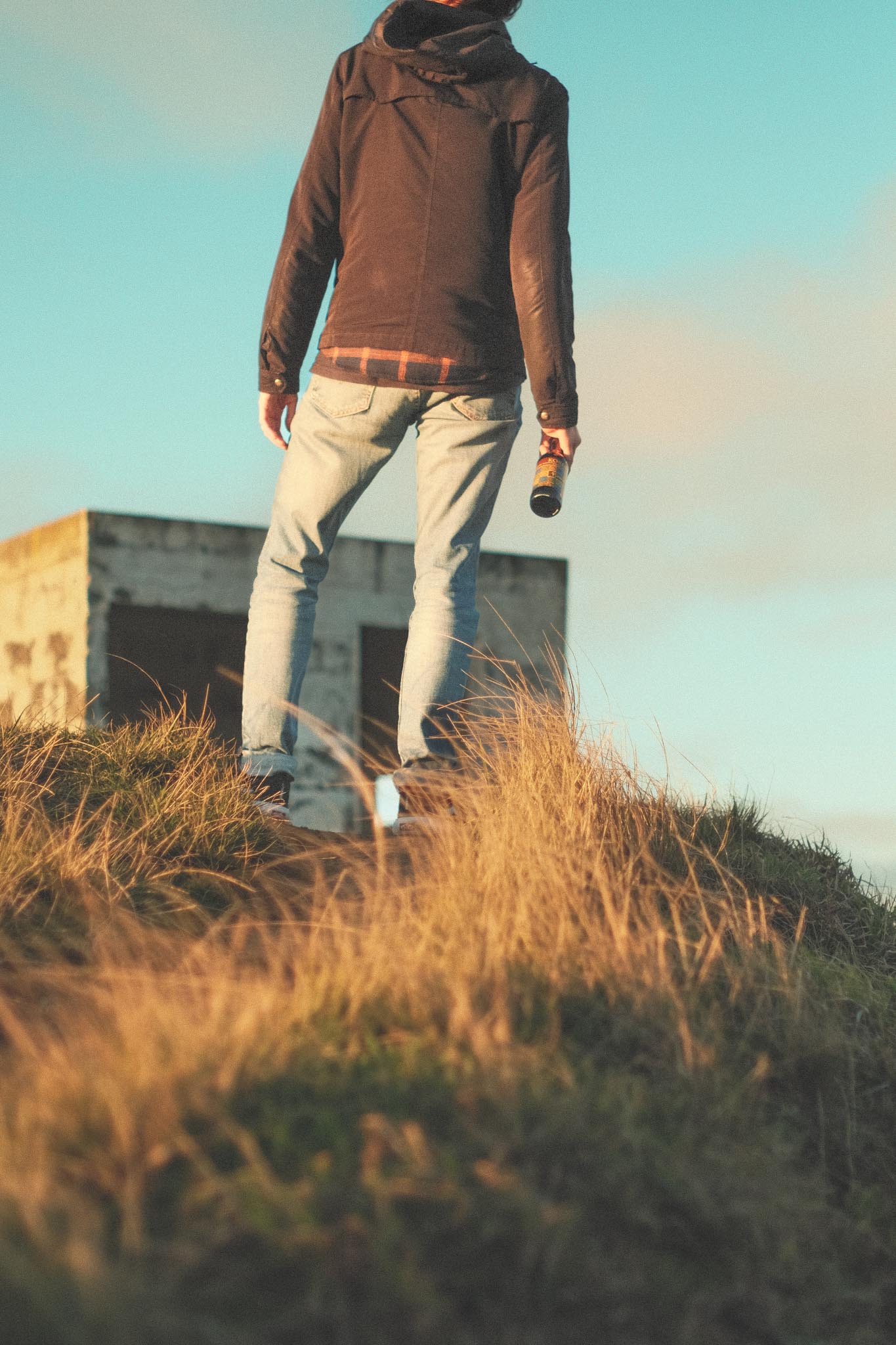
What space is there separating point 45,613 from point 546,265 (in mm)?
9734

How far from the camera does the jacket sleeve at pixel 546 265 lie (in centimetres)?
372

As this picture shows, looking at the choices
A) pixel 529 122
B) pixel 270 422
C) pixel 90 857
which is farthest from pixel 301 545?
pixel 529 122

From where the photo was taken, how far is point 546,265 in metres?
3.71

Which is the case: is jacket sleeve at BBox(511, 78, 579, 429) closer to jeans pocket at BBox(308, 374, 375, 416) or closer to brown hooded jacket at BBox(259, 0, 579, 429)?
brown hooded jacket at BBox(259, 0, 579, 429)

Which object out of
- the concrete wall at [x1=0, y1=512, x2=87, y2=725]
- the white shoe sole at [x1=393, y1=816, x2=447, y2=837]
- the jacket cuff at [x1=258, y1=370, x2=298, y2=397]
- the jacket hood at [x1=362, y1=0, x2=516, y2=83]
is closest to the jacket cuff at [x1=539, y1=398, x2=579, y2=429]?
the jacket cuff at [x1=258, y1=370, x2=298, y2=397]

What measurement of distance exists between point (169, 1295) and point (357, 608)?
11.4 meters

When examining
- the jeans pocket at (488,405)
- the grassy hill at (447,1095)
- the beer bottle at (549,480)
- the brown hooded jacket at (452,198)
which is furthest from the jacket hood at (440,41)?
the grassy hill at (447,1095)

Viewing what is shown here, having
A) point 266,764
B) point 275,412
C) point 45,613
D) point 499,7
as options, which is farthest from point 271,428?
point 45,613

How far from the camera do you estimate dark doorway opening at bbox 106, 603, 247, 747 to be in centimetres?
1207

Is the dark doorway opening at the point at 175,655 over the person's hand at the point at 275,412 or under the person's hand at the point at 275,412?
under

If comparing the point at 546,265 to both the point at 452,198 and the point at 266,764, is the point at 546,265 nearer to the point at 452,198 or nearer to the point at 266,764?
the point at 452,198

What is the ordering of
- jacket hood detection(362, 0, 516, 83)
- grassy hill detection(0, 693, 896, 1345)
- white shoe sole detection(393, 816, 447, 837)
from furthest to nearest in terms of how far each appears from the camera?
jacket hood detection(362, 0, 516, 83) < white shoe sole detection(393, 816, 447, 837) < grassy hill detection(0, 693, 896, 1345)

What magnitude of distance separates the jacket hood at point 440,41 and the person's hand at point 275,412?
1.05 meters

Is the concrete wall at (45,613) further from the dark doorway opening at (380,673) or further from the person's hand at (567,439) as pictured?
the person's hand at (567,439)
